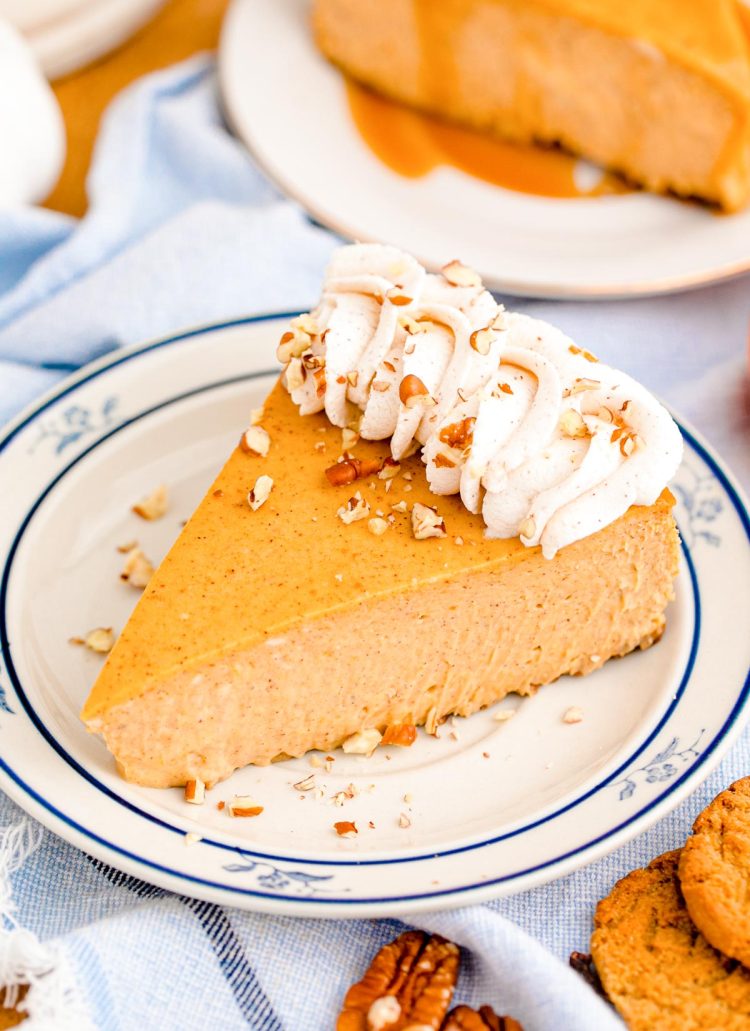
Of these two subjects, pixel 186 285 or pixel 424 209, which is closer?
pixel 186 285

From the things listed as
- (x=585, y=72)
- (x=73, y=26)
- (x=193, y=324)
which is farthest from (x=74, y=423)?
(x=585, y=72)

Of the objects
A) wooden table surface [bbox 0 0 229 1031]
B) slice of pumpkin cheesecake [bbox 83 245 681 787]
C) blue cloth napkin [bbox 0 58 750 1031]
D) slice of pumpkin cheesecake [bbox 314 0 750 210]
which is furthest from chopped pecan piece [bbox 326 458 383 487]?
wooden table surface [bbox 0 0 229 1031]

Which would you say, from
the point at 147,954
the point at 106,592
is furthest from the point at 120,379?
the point at 147,954

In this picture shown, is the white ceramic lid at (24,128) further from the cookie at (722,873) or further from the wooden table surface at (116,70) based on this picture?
the cookie at (722,873)

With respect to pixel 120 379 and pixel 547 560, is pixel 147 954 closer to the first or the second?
pixel 547 560

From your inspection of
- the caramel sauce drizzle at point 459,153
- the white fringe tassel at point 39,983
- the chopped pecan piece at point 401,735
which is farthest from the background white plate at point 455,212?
the white fringe tassel at point 39,983

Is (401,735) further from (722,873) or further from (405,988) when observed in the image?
(722,873)
